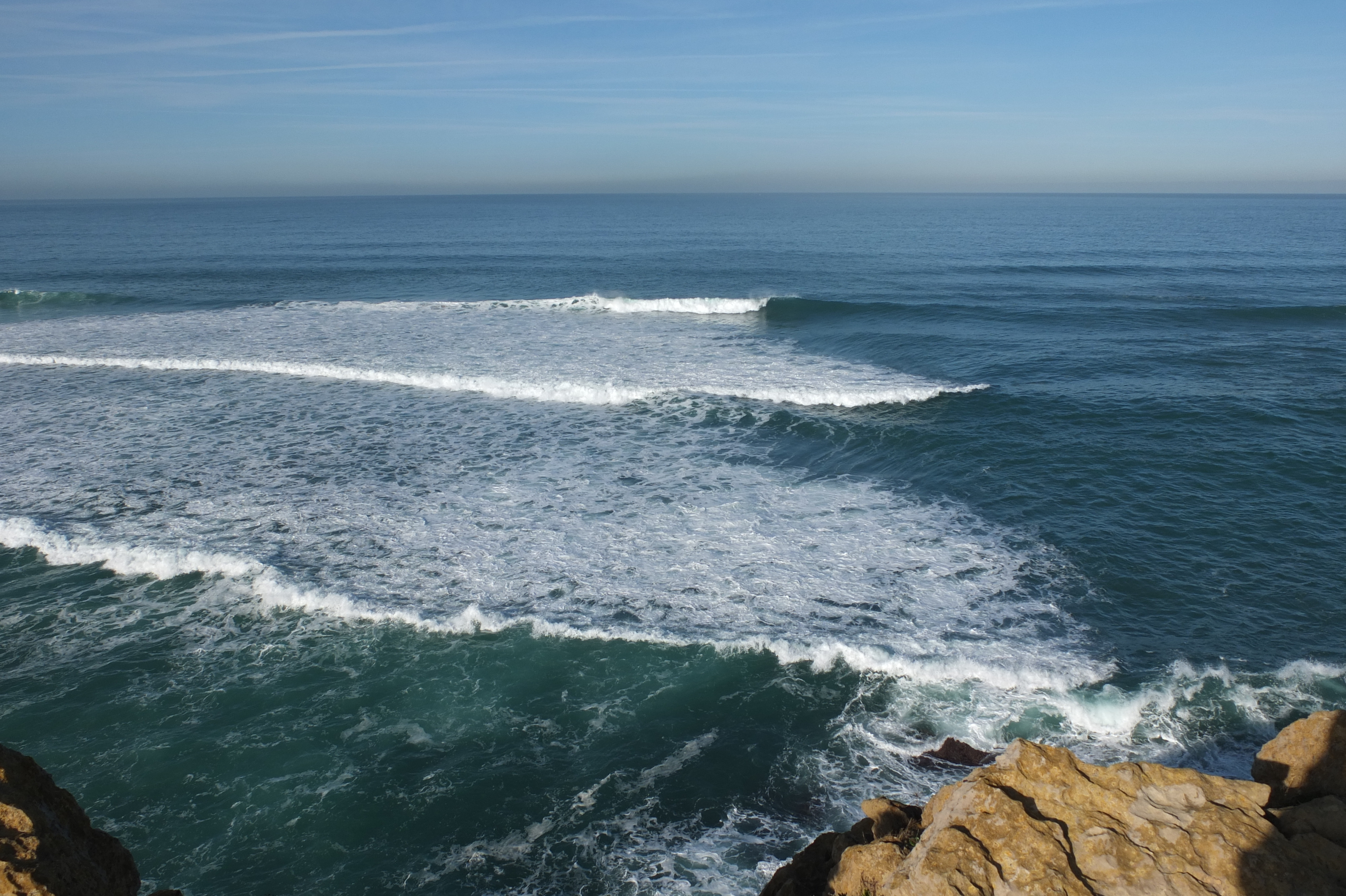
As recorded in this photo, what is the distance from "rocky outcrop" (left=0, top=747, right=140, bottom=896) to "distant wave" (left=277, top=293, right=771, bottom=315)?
32648mm

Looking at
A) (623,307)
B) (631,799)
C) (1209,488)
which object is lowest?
(631,799)

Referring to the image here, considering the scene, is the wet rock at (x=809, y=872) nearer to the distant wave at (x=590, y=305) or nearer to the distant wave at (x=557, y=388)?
the distant wave at (x=557, y=388)

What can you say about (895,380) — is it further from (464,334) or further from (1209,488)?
(464,334)

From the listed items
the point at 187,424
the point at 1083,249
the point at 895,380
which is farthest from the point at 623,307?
the point at 1083,249

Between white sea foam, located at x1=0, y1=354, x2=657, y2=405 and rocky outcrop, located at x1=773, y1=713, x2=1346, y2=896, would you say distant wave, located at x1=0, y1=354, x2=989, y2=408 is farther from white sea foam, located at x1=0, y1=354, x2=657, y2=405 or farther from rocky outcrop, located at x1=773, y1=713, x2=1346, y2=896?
rocky outcrop, located at x1=773, y1=713, x2=1346, y2=896

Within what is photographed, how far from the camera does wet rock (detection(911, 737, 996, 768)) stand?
8648 mm

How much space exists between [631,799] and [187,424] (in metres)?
17.8

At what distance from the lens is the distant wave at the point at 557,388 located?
22.7 metres

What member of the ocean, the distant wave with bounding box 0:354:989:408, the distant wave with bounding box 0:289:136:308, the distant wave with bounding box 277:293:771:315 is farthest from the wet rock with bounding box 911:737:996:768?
the distant wave with bounding box 0:289:136:308

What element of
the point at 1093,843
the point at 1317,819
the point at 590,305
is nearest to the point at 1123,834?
the point at 1093,843

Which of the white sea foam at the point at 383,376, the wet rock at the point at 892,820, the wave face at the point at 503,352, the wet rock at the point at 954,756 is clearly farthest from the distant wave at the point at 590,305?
the wet rock at the point at 892,820

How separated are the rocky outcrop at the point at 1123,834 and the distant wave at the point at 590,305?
31.7m

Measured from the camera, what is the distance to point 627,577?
1294 centimetres

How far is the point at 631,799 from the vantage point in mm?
8289
